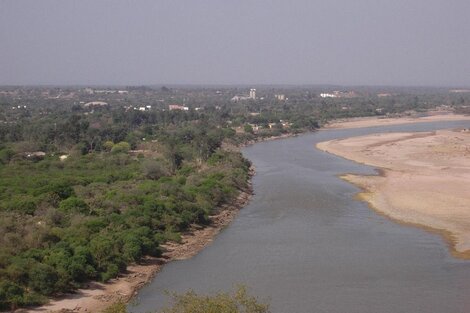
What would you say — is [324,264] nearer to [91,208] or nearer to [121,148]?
[91,208]

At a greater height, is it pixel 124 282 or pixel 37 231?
pixel 37 231


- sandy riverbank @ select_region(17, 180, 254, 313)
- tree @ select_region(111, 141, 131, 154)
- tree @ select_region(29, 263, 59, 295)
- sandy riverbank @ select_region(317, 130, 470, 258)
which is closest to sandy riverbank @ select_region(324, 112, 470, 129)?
sandy riverbank @ select_region(317, 130, 470, 258)

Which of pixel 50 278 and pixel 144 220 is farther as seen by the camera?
pixel 144 220

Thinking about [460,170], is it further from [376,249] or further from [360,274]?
[360,274]

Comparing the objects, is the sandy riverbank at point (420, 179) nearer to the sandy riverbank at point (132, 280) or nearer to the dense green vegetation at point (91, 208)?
the dense green vegetation at point (91, 208)

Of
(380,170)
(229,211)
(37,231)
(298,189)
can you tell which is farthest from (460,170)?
(37,231)

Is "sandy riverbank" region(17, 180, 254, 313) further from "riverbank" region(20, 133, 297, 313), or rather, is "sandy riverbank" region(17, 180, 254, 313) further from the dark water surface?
the dark water surface
